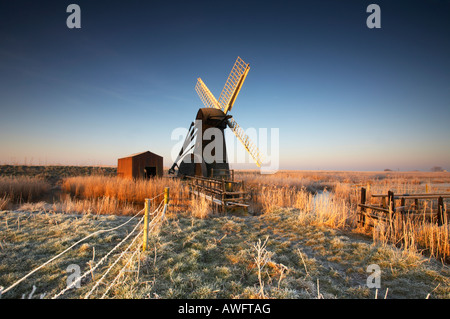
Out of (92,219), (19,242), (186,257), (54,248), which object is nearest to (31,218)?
(92,219)

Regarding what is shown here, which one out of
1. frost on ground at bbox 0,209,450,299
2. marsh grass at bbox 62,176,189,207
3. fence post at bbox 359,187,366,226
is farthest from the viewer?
marsh grass at bbox 62,176,189,207

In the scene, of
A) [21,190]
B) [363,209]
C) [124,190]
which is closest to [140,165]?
[124,190]

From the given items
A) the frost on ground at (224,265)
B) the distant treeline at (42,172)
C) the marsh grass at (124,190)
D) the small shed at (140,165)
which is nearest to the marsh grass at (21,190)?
the marsh grass at (124,190)

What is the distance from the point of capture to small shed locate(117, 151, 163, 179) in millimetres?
17344

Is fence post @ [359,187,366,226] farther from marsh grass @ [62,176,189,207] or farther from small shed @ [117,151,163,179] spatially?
small shed @ [117,151,163,179]

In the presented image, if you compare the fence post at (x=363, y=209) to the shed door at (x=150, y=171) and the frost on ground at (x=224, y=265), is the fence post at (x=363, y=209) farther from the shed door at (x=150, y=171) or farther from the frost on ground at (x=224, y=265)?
the shed door at (x=150, y=171)

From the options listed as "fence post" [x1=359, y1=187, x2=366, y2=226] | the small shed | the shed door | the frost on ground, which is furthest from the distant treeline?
"fence post" [x1=359, y1=187, x2=366, y2=226]

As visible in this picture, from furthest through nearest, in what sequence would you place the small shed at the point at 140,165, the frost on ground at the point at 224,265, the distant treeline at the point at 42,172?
the distant treeline at the point at 42,172, the small shed at the point at 140,165, the frost on ground at the point at 224,265

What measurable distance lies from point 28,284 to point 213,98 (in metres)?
17.0

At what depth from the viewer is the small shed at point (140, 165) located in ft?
56.9

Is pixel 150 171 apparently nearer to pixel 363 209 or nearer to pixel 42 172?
pixel 42 172

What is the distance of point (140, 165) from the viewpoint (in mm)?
17812

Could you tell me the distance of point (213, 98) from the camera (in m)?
18.4
